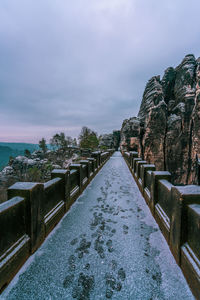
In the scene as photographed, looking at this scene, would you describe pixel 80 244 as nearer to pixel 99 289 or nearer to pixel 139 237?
pixel 99 289

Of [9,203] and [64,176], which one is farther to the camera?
[64,176]

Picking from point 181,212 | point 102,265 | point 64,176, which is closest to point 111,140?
point 64,176

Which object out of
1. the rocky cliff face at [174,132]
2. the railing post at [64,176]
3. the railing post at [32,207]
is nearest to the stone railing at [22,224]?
the railing post at [32,207]

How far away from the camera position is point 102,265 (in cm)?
225

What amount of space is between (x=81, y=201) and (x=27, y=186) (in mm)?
2919

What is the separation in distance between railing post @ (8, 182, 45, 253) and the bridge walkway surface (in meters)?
0.30

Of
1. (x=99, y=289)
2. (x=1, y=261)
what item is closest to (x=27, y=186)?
(x=1, y=261)

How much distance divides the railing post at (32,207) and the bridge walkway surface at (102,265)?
30cm

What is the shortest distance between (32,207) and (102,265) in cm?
161

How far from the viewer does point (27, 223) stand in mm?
2346

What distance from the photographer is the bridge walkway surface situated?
1833 mm

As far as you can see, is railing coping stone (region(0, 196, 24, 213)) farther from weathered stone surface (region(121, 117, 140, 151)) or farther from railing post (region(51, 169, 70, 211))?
weathered stone surface (region(121, 117, 140, 151))

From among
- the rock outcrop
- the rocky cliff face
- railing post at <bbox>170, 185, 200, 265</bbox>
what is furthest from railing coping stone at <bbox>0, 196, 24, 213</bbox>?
the rock outcrop

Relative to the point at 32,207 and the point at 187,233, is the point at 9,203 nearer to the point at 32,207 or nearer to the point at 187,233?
the point at 32,207
